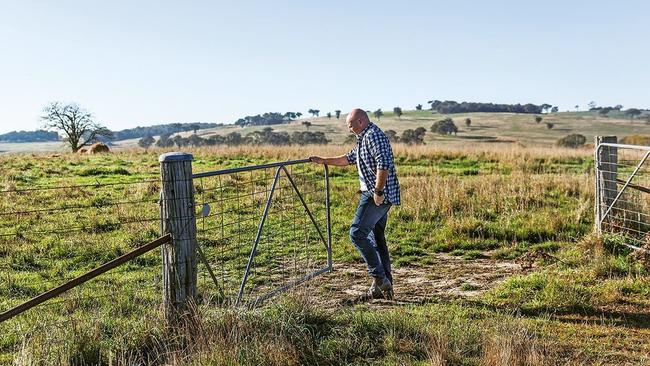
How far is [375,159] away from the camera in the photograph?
6184mm

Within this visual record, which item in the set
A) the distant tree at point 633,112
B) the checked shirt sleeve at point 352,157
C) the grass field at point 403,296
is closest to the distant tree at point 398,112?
the distant tree at point 633,112

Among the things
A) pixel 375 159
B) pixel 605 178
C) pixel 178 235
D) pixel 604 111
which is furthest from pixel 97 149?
pixel 604 111

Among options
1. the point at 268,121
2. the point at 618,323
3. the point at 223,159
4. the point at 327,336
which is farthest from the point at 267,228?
the point at 268,121

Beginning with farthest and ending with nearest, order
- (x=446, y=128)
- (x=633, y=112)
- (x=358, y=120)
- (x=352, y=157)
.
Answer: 1. (x=633, y=112)
2. (x=446, y=128)
3. (x=352, y=157)
4. (x=358, y=120)

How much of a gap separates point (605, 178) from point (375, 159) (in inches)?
204

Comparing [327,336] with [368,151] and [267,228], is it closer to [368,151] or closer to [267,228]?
[368,151]

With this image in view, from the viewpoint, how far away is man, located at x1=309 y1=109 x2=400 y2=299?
20.0 feet

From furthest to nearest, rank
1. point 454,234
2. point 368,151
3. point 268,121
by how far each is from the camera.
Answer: point 268,121 → point 454,234 → point 368,151

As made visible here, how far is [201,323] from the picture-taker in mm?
4707

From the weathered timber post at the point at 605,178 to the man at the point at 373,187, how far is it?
15.4 ft

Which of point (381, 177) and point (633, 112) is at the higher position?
point (633, 112)

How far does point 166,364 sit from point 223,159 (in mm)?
23416

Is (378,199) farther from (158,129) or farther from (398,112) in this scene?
(158,129)

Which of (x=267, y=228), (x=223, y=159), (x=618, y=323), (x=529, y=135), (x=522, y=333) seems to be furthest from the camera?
(x=529, y=135)
